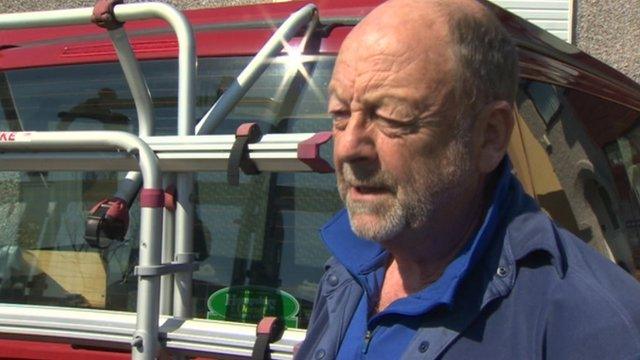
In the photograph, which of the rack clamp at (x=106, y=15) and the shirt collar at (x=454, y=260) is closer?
the shirt collar at (x=454, y=260)

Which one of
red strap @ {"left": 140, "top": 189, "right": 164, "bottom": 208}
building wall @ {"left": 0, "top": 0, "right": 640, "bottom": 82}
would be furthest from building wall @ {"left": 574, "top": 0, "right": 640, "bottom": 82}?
red strap @ {"left": 140, "top": 189, "right": 164, "bottom": 208}

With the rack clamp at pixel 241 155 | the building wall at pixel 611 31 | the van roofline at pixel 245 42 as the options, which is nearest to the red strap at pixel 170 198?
the rack clamp at pixel 241 155

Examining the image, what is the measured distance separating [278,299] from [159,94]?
0.73 metres

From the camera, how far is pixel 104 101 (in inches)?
101

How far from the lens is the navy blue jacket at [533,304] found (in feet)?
4.10

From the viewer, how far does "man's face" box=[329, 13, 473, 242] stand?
4.65 ft

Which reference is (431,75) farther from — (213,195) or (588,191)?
(588,191)

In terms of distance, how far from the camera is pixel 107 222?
2.07 metres

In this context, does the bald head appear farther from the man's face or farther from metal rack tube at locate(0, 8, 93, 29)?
metal rack tube at locate(0, 8, 93, 29)

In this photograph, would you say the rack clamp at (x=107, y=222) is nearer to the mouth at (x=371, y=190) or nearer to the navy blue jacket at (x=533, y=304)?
the mouth at (x=371, y=190)

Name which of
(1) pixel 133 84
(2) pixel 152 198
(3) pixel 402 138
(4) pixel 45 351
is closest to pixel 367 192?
(3) pixel 402 138

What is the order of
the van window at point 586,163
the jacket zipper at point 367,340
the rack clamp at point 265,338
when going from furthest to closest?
the van window at point 586,163, the rack clamp at point 265,338, the jacket zipper at point 367,340

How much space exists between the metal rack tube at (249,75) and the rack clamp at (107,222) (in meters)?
0.29

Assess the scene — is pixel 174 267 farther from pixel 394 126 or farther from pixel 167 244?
pixel 394 126
